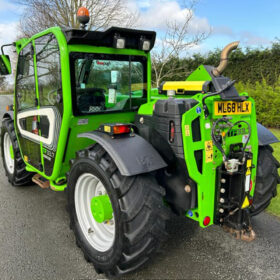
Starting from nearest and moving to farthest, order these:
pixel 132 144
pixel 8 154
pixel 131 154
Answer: pixel 131 154
pixel 132 144
pixel 8 154

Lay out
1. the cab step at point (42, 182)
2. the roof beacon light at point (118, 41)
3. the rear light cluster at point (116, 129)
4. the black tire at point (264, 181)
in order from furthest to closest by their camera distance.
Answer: the cab step at point (42, 182) < the black tire at point (264, 181) < the roof beacon light at point (118, 41) < the rear light cluster at point (116, 129)

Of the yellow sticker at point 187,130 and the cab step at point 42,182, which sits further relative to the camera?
Answer: the cab step at point 42,182

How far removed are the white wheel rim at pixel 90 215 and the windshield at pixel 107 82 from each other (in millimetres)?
738

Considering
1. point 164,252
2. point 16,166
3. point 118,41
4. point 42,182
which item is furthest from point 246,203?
point 16,166

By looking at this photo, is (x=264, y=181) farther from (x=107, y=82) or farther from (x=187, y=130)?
(x=107, y=82)

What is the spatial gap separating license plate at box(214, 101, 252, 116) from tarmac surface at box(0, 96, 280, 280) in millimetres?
1293

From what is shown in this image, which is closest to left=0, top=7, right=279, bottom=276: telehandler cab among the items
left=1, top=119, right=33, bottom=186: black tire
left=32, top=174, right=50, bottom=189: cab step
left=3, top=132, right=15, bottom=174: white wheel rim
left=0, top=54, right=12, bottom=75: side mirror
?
left=32, top=174, right=50, bottom=189: cab step

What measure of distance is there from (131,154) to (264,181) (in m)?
1.57

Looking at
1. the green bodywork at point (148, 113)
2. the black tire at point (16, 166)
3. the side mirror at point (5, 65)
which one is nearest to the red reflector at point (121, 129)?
the green bodywork at point (148, 113)

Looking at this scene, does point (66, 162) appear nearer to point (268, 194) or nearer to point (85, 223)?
point (85, 223)

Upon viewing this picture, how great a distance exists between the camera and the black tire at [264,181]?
2.88m

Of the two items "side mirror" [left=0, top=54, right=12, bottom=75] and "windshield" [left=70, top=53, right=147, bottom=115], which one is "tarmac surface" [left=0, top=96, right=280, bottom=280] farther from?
"side mirror" [left=0, top=54, right=12, bottom=75]

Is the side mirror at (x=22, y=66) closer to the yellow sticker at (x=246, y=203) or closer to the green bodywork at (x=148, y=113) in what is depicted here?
the green bodywork at (x=148, y=113)

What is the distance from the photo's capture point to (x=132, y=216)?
2.11 metres
